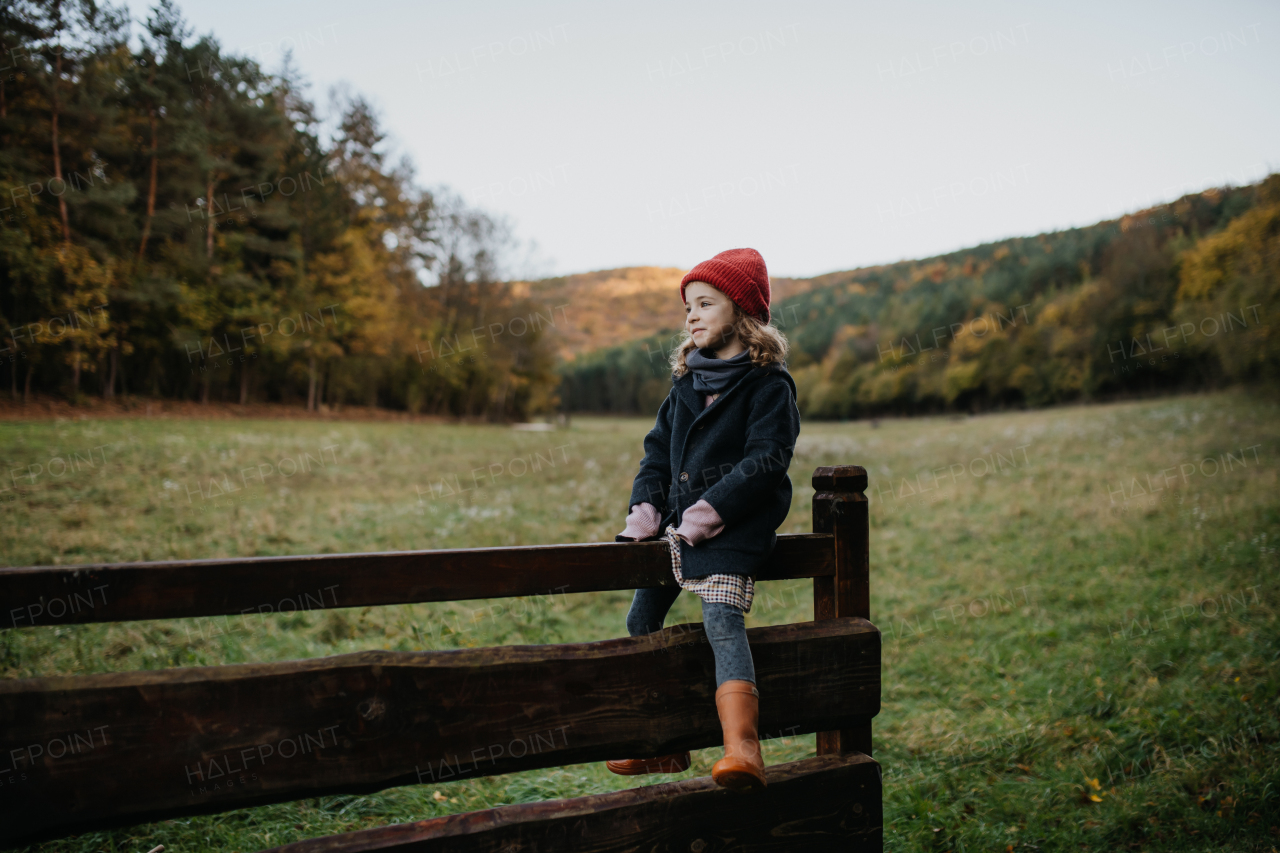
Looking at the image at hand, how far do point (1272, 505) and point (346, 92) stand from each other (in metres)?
44.6

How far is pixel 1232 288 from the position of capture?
3084 centimetres

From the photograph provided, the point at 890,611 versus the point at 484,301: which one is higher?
the point at 484,301

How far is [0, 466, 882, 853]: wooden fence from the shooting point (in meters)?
1.72

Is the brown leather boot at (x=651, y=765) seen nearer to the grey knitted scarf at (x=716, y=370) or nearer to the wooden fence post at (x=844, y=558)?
the wooden fence post at (x=844, y=558)

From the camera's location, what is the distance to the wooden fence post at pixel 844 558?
254cm

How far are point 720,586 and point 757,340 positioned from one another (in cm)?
102

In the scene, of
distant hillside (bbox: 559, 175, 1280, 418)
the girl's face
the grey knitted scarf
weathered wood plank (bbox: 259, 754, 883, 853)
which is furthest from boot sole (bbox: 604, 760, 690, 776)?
distant hillside (bbox: 559, 175, 1280, 418)

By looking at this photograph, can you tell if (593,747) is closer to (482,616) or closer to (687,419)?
(687,419)

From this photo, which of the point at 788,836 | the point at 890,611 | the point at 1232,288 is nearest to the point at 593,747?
the point at 788,836

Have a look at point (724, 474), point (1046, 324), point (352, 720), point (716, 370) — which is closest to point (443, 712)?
point (352, 720)

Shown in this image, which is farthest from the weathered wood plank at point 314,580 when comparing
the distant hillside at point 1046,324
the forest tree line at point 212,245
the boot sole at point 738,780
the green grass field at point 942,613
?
the forest tree line at point 212,245

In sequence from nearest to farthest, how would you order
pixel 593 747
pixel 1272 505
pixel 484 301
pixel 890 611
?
pixel 593 747 → pixel 890 611 → pixel 1272 505 → pixel 484 301

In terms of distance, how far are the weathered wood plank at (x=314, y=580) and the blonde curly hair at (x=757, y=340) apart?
74cm

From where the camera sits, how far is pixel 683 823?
216 centimetres
